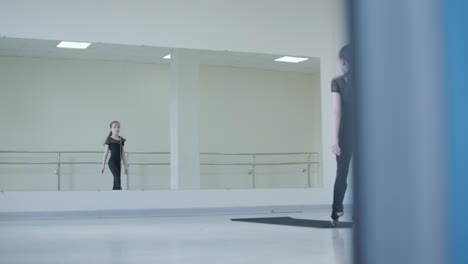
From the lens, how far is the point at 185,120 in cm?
1018

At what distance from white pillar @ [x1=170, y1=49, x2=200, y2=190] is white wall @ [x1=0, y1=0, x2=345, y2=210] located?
319 millimetres

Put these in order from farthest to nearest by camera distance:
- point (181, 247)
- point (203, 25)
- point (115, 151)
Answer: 1. point (203, 25)
2. point (115, 151)
3. point (181, 247)

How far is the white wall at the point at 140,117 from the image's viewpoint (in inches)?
360

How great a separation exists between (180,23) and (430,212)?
9.49 meters

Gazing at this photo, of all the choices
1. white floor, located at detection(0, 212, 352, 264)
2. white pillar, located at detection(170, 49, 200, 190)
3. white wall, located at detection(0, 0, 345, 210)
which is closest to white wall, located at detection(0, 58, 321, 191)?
white pillar, located at detection(170, 49, 200, 190)

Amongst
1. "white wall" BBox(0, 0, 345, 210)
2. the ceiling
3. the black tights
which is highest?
"white wall" BBox(0, 0, 345, 210)

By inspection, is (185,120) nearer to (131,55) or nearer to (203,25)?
(131,55)

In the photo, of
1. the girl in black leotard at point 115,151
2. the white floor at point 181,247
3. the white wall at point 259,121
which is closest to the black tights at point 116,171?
the girl in black leotard at point 115,151

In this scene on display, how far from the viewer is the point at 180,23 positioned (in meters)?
9.94

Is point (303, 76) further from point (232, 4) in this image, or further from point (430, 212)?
point (430, 212)

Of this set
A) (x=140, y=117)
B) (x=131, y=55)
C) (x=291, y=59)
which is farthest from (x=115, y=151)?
(x=291, y=59)

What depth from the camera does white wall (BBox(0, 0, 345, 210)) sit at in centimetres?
919

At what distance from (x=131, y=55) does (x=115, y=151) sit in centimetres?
140

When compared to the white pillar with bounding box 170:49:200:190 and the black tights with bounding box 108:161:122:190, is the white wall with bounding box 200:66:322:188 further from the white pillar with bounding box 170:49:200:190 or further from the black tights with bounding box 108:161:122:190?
the black tights with bounding box 108:161:122:190
